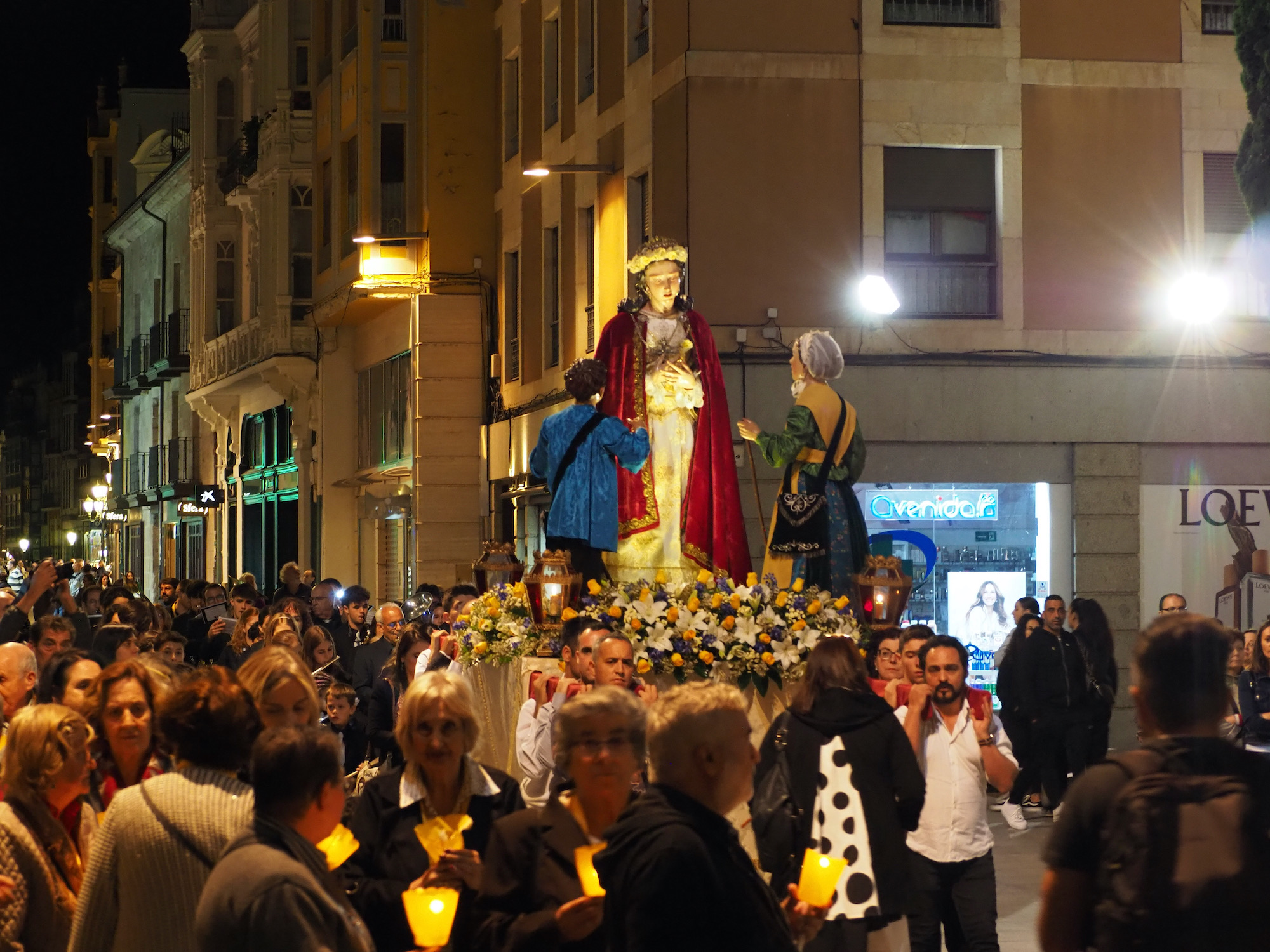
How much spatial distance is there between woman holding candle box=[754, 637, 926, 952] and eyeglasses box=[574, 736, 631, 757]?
219 centimetres

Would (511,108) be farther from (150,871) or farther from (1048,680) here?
(150,871)

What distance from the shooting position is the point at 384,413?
34.3 m

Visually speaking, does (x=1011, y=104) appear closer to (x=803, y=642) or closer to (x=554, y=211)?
(x=554, y=211)

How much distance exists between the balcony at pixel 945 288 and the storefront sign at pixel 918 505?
1.89 m

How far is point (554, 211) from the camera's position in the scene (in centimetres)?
2642

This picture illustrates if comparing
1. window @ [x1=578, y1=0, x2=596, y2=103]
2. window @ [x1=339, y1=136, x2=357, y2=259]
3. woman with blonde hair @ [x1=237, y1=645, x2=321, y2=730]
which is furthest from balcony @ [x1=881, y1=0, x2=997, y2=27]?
woman with blonde hair @ [x1=237, y1=645, x2=321, y2=730]

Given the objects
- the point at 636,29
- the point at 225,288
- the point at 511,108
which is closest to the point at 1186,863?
the point at 636,29

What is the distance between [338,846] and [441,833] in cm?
48

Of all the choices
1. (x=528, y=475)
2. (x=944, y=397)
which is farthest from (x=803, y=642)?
(x=528, y=475)

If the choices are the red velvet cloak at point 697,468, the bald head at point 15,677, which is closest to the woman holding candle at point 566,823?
the bald head at point 15,677

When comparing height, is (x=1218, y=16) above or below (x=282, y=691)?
above

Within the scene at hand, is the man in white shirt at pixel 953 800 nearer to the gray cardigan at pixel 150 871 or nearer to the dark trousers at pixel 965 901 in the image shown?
the dark trousers at pixel 965 901

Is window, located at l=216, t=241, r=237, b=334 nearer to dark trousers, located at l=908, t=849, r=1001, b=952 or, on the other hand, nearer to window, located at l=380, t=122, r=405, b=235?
window, located at l=380, t=122, r=405, b=235

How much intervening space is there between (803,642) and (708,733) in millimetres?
5969
